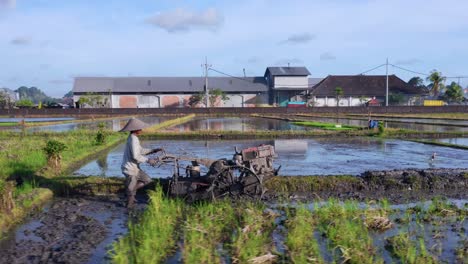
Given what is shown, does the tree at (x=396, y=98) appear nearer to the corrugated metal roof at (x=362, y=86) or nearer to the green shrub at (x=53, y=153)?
the corrugated metal roof at (x=362, y=86)

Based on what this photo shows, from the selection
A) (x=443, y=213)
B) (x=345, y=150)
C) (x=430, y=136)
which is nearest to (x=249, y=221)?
(x=443, y=213)

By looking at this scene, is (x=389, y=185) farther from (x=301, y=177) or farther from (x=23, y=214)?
(x=23, y=214)

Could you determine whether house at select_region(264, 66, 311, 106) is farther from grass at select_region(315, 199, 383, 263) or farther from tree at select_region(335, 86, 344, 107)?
grass at select_region(315, 199, 383, 263)

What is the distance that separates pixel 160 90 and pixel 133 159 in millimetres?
40840

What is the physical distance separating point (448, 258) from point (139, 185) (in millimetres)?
4213

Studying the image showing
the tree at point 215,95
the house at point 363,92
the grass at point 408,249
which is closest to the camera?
the grass at point 408,249

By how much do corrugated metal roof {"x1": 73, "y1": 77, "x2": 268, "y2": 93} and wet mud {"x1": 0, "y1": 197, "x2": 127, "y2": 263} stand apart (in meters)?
40.5

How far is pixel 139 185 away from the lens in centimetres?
658

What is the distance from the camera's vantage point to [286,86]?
47375mm

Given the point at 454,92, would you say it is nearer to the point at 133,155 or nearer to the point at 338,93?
the point at 338,93

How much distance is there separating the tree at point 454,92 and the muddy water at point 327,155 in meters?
37.7

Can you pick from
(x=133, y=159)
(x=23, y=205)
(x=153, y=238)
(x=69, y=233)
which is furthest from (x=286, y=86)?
(x=153, y=238)

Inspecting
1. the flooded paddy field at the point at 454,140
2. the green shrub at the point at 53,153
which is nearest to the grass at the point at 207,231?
the green shrub at the point at 53,153

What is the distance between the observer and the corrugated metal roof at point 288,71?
47.5 meters
